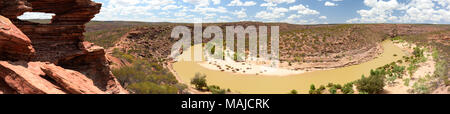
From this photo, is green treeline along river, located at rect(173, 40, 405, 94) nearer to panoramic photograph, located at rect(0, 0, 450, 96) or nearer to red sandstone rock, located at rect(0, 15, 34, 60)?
panoramic photograph, located at rect(0, 0, 450, 96)

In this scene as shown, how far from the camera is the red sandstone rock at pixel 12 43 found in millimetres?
11422

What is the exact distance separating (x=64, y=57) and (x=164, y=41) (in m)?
53.6

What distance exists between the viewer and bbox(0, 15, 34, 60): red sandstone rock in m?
11.4

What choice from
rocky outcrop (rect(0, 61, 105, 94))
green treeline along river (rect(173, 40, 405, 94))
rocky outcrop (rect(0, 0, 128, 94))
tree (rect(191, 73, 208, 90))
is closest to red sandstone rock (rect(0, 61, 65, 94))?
rocky outcrop (rect(0, 61, 105, 94))

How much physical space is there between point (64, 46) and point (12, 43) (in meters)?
3.86

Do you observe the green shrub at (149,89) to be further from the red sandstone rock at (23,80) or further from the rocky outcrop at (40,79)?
the red sandstone rock at (23,80)

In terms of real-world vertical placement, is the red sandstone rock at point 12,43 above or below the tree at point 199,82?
above

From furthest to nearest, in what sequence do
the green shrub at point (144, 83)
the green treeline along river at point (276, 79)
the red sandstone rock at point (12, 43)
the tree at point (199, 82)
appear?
the green treeline along river at point (276, 79)
the tree at point (199, 82)
the green shrub at point (144, 83)
the red sandstone rock at point (12, 43)

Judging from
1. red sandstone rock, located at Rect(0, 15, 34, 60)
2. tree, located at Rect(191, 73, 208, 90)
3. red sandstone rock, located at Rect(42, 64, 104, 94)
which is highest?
red sandstone rock, located at Rect(0, 15, 34, 60)

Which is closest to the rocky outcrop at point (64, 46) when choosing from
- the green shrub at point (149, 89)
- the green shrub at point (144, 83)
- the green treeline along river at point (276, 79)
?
the green shrub at point (149, 89)

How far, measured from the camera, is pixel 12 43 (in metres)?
11.8

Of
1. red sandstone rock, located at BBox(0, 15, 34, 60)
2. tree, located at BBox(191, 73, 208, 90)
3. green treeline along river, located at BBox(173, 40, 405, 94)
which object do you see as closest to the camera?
red sandstone rock, located at BBox(0, 15, 34, 60)

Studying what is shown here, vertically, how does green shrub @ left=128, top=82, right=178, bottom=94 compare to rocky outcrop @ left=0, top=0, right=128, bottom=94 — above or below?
below

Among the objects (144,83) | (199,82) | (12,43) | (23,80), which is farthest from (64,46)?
(199,82)
